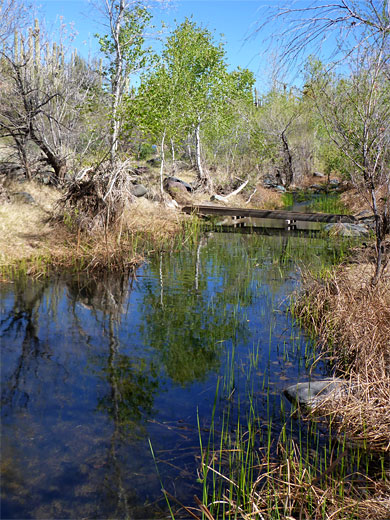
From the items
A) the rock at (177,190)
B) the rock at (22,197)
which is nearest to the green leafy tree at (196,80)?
the rock at (177,190)

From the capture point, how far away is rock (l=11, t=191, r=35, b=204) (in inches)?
564

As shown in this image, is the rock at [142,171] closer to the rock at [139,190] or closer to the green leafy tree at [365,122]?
the rock at [139,190]

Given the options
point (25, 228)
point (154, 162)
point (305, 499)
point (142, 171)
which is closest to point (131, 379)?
point (305, 499)

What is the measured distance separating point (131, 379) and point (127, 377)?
0.24ft

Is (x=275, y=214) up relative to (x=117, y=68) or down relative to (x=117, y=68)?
down

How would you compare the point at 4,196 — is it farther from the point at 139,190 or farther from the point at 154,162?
the point at 154,162

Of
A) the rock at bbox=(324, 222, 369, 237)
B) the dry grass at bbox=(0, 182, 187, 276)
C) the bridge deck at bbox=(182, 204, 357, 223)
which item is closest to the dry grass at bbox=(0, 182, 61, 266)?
the dry grass at bbox=(0, 182, 187, 276)

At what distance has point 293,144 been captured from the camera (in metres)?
38.9

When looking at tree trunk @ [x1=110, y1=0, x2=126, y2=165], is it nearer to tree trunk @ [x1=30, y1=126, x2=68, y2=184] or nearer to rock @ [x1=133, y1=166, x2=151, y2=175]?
tree trunk @ [x1=30, y1=126, x2=68, y2=184]

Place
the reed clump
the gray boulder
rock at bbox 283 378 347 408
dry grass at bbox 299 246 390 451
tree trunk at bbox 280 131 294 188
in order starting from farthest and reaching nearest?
1. the gray boulder
2. tree trunk at bbox 280 131 294 188
3. rock at bbox 283 378 347 408
4. dry grass at bbox 299 246 390 451
5. the reed clump

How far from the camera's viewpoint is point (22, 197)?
47.4 feet

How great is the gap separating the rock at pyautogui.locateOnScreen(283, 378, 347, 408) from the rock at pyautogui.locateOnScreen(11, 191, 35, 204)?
11.6 m

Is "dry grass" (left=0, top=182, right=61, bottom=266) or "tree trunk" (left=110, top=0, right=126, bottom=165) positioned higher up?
"tree trunk" (left=110, top=0, right=126, bottom=165)

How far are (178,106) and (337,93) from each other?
1719 centimetres
